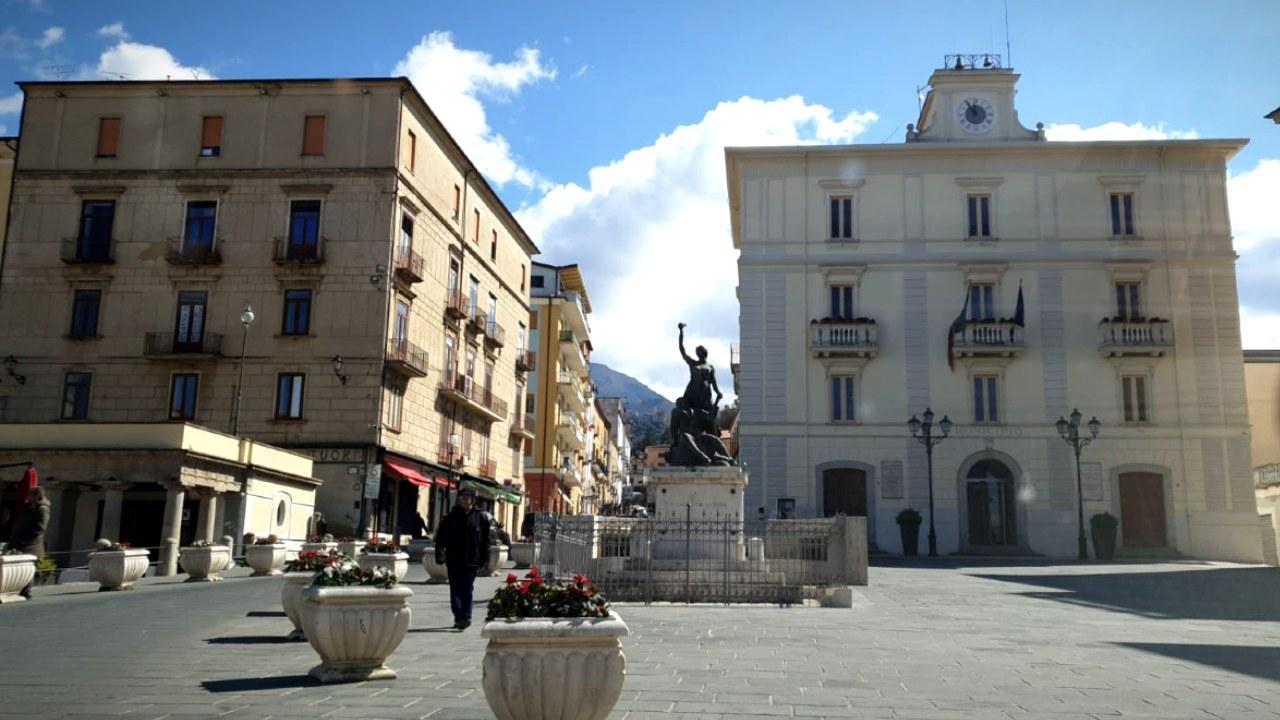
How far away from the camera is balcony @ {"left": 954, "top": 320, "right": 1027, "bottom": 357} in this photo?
132 feet

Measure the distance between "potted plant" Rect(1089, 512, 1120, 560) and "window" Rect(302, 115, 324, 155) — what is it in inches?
1247

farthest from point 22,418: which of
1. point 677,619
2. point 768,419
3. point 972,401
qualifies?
point 972,401

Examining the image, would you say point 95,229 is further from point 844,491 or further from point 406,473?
point 844,491

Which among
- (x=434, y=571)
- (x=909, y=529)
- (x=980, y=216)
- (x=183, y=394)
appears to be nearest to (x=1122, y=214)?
(x=980, y=216)

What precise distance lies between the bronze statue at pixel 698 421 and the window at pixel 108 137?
92.0ft

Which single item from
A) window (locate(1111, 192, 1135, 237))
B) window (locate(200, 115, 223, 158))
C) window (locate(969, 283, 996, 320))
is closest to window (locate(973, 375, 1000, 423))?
window (locate(969, 283, 996, 320))

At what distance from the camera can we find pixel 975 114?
43.6 metres

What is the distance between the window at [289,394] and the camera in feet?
123

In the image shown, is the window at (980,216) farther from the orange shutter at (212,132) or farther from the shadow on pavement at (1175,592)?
the orange shutter at (212,132)

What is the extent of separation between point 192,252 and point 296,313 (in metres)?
4.55

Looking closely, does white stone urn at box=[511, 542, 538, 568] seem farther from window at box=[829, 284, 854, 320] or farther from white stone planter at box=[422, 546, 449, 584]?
window at box=[829, 284, 854, 320]

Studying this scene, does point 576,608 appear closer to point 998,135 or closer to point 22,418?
point 22,418

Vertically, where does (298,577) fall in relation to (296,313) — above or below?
below

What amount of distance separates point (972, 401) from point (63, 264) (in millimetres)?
34717
